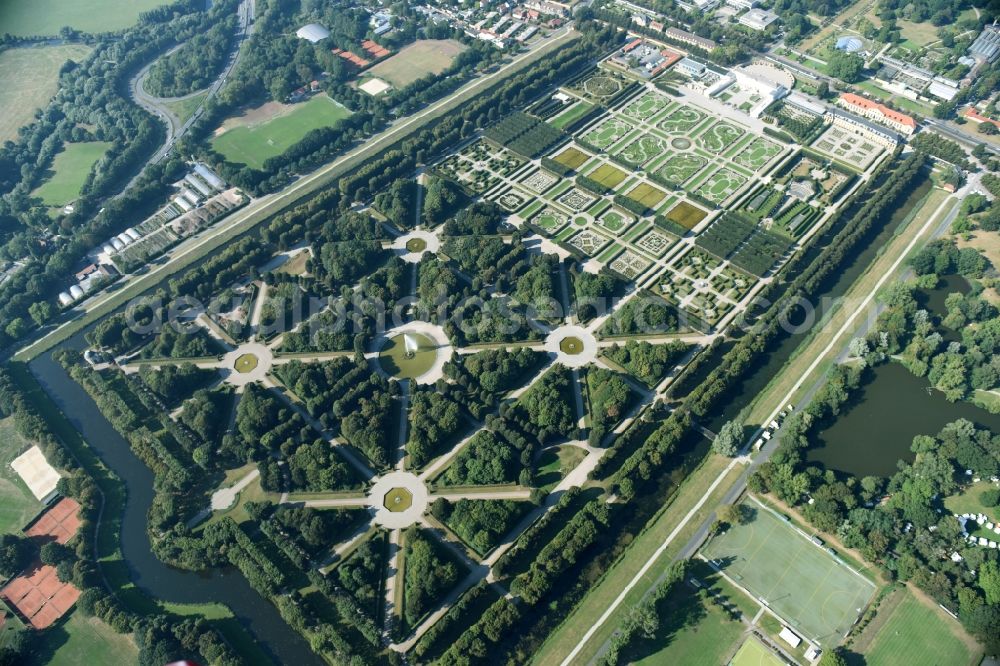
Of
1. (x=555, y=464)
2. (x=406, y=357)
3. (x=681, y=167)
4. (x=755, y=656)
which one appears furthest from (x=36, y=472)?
(x=681, y=167)

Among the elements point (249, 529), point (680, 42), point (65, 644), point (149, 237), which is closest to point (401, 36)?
point (680, 42)

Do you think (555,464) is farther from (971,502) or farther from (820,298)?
(820,298)

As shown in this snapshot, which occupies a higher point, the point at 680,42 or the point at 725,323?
the point at 680,42

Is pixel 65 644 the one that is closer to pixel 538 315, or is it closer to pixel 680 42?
pixel 538 315

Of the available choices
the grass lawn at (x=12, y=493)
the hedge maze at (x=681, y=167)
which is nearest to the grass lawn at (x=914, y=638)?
the hedge maze at (x=681, y=167)

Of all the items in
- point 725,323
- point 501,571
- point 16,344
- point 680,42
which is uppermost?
point 680,42

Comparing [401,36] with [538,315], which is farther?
[401,36]

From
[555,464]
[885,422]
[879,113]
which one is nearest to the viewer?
[555,464]
